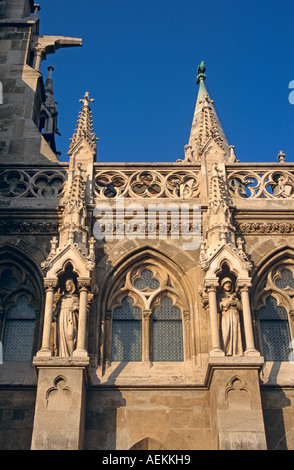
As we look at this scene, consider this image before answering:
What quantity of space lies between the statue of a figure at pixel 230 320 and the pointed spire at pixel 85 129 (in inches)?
194

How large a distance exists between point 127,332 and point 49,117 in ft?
37.3

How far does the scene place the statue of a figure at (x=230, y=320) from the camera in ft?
48.3

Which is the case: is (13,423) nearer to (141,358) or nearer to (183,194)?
(141,358)

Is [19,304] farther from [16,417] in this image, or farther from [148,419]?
[148,419]

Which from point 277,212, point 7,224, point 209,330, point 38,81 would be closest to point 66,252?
point 7,224

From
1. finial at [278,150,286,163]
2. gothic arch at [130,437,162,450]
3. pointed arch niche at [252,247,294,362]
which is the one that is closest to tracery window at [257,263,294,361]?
pointed arch niche at [252,247,294,362]

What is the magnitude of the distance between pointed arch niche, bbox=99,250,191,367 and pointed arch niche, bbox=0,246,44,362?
4.57 ft

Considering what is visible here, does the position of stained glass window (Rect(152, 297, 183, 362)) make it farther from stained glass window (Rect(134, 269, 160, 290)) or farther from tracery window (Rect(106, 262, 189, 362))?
stained glass window (Rect(134, 269, 160, 290))

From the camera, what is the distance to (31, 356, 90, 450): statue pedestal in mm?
13188

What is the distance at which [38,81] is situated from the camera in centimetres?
2034

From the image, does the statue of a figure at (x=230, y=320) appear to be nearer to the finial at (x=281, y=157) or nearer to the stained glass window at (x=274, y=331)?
the stained glass window at (x=274, y=331)

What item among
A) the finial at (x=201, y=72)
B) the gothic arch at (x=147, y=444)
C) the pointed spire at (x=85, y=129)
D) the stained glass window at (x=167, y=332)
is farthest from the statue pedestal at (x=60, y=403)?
the finial at (x=201, y=72)

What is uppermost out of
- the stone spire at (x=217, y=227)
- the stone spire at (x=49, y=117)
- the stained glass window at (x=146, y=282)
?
the stone spire at (x=49, y=117)

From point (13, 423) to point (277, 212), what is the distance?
7.12 metres
